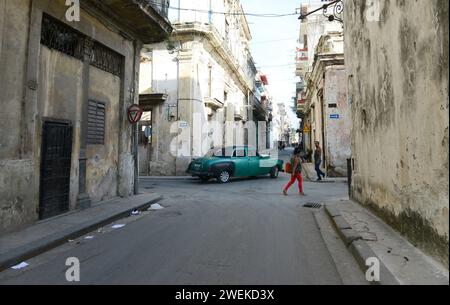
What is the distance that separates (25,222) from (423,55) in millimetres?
6857

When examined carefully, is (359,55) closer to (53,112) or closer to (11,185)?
(53,112)

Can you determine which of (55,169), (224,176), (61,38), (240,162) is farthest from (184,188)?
(61,38)

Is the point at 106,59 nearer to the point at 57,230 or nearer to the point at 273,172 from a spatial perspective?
the point at 57,230

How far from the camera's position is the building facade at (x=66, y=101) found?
5.98 meters

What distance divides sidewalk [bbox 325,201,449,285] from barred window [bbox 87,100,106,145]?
6068 mm

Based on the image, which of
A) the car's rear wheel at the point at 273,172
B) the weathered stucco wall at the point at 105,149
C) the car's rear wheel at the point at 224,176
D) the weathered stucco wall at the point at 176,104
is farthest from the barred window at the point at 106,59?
the car's rear wheel at the point at 273,172

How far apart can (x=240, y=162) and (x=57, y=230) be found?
1008cm

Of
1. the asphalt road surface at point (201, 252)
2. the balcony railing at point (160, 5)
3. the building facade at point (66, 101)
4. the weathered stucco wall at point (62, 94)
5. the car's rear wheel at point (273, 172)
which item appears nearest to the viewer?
the asphalt road surface at point (201, 252)

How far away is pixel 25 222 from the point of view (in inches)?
247

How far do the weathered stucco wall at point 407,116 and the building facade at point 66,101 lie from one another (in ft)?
19.1

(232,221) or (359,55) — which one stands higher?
(359,55)

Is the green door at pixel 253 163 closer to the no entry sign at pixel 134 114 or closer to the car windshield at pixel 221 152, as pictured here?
the car windshield at pixel 221 152

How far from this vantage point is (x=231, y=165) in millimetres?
15039

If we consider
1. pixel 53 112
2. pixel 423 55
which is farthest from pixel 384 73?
pixel 53 112
